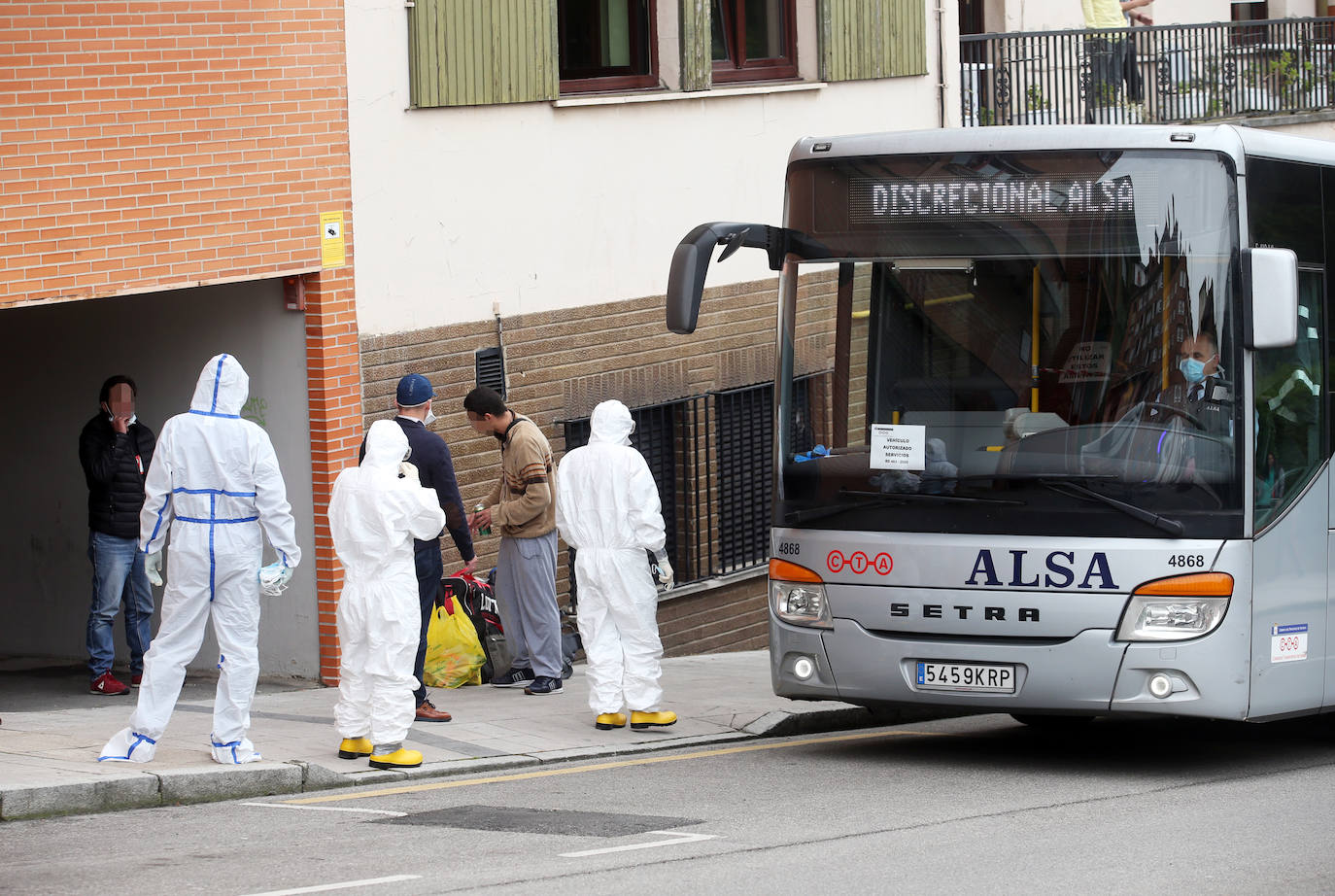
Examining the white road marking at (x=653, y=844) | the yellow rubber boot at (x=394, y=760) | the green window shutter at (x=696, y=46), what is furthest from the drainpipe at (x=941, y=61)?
the white road marking at (x=653, y=844)

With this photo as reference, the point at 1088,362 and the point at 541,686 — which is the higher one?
the point at 1088,362

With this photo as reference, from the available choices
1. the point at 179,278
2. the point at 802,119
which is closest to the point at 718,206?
the point at 802,119

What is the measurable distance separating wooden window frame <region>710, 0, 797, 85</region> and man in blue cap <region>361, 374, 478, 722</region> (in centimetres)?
612

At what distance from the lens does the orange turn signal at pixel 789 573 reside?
9773mm

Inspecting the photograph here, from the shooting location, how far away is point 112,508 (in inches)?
486

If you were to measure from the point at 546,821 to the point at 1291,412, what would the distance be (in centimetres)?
398

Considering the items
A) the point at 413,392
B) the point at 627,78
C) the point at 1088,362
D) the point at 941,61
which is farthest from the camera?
the point at 941,61

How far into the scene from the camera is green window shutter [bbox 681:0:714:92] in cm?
1562

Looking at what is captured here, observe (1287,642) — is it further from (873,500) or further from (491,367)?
(491,367)

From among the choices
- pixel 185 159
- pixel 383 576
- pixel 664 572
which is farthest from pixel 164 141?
pixel 664 572

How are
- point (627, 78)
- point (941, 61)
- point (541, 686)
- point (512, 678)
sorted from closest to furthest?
1. point (541, 686)
2. point (512, 678)
3. point (627, 78)
4. point (941, 61)

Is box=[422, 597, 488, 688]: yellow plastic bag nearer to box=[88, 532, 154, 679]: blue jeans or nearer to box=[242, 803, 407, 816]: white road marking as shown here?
box=[88, 532, 154, 679]: blue jeans

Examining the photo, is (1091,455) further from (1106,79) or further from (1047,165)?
(1106,79)

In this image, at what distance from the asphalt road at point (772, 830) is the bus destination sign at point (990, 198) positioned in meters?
2.65
